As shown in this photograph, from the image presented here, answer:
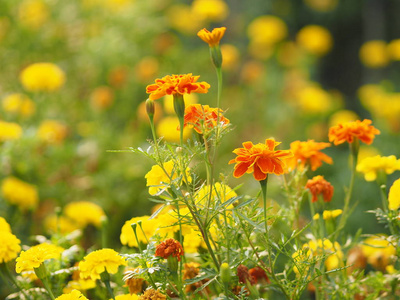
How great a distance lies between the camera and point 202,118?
106cm

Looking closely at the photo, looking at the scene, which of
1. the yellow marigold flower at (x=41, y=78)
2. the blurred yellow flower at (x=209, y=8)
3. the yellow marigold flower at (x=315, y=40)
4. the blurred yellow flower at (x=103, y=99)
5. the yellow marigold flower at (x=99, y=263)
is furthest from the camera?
the yellow marigold flower at (x=315, y=40)

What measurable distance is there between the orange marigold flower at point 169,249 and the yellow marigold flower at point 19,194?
1.21m

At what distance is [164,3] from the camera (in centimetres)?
525

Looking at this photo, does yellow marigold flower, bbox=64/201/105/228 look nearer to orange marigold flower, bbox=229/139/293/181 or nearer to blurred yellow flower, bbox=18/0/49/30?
orange marigold flower, bbox=229/139/293/181

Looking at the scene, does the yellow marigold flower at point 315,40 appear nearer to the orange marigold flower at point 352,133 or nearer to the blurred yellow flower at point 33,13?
the blurred yellow flower at point 33,13

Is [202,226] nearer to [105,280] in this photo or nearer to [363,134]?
[105,280]

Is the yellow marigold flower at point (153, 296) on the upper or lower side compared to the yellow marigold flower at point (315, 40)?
upper

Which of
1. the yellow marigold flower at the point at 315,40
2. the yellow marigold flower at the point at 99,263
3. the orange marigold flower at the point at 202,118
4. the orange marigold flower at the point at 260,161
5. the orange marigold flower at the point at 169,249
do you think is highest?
the orange marigold flower at the point at 202,118

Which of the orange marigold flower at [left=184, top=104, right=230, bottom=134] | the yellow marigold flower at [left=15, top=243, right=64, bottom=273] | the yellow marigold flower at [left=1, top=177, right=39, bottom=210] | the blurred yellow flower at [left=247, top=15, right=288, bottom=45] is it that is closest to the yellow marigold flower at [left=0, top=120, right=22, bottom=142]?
the yellow marigold flower at [left=1, top=177, right=39, bottom=210]

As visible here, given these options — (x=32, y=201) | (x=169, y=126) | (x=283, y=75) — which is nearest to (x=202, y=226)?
(x=32, y=201)

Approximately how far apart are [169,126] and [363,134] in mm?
1410

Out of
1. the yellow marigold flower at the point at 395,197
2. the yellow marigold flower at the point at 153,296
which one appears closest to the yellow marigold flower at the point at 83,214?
the yellow marigold flower at the point at 153,296

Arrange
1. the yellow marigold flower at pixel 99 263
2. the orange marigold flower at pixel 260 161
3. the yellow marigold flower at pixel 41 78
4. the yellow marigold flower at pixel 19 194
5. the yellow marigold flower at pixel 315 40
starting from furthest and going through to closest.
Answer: the yellow marigold flower at pixel 315 40, the yellow marigold flower at pixel 41 78, the yellow marigold flower at pixel 19 194, the yellow marigold flower at pixel 99 263, the orange marigold flower at pixel 260 161

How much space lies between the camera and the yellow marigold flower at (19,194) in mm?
2088
